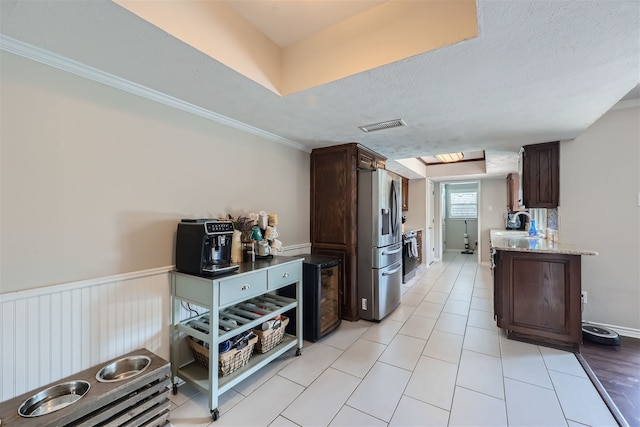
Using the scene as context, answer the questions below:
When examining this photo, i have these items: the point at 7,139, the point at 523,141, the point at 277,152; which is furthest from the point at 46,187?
the point at 523,141

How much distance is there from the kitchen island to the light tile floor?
149 mm

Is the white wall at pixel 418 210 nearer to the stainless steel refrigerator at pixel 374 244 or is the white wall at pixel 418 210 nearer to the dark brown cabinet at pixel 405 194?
A: the dark brown cabinet at pixel 405 194

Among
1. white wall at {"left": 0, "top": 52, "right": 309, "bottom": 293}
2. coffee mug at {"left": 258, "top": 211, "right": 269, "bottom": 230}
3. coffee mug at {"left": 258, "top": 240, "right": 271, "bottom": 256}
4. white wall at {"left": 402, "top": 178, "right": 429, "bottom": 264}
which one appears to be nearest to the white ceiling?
white wall at {"left": 0, "top": 52, "right": 309, "bottom": 293}

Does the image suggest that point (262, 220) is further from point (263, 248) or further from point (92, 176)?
point (92, 176)

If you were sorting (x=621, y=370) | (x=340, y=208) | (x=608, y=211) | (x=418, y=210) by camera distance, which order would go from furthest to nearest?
(x=418, y=210) < (x=340, y=208) < (x=608, y=211) < (x=621, y=370)

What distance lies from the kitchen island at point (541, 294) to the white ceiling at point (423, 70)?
1259mm

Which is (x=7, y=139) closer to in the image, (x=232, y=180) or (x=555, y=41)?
(x=232, y=180)

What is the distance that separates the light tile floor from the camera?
5.45 ft

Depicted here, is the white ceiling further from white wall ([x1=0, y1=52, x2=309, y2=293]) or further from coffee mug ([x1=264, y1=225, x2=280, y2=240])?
coffee mug ([x1=264, y1=225, x2=280, y2=240])

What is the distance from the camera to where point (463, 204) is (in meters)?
8.37

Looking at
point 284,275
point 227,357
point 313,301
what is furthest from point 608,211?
point 227,357

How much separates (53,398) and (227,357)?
878 millimetres

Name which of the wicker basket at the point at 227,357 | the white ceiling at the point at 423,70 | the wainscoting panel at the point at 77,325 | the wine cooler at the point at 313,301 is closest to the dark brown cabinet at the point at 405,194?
the white ceiling at the point at 423,70

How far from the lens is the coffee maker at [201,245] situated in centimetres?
181
